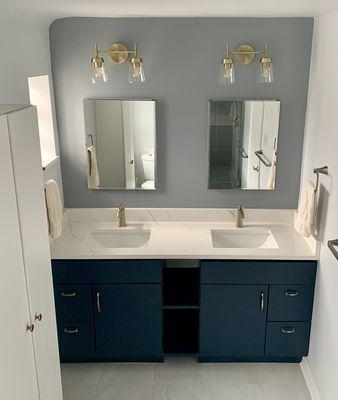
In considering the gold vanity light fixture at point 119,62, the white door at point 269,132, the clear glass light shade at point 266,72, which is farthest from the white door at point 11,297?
the white door at point 269,132

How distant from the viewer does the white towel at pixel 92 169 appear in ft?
9.86

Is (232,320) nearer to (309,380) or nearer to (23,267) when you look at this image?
(309,380)

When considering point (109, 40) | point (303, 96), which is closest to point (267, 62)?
point (303, 96)

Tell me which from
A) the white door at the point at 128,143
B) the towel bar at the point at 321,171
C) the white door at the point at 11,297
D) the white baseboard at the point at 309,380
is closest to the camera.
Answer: the white door at the point at 11,297

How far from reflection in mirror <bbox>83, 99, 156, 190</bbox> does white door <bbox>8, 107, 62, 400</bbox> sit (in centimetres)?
122

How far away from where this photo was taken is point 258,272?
2676 millimetres

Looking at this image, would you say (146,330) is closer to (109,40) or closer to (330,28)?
(109,40)

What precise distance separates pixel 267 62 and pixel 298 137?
1.82 ft

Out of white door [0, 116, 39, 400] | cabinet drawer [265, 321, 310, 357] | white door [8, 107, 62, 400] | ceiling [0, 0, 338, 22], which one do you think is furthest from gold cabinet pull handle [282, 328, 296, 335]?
ceiling [0, 0, 338, 22]

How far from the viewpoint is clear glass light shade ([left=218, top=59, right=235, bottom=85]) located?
2693 mm

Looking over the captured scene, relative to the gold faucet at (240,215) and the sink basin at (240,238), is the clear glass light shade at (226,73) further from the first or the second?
the sink basin at (240,238)

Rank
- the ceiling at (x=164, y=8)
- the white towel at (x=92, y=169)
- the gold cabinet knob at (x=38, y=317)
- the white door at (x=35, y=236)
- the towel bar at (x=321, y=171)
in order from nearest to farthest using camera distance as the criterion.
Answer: the white door at (x=35, y=236) < the gold cabinet knob at (x=38, y=317) < the ceiling at (x=164, y=8) < the towel bar at (x=321, y=171) < the white towel at (x=92, y=169)

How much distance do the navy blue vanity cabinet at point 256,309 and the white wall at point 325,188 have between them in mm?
Result: 89

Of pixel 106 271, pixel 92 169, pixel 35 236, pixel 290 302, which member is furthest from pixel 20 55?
pixel 290 302
